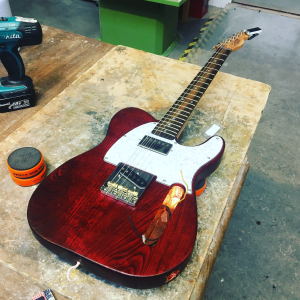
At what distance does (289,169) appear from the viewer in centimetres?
181

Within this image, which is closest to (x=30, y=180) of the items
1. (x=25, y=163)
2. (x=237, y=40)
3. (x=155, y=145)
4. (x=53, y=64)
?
(x=25, y=163)

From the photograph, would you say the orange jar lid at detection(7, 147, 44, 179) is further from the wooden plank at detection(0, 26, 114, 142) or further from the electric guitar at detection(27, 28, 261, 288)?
the wooden plank at detection(0, 26, 114, 142)

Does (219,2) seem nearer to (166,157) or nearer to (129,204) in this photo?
(166,157)

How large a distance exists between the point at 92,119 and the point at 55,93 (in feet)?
0.95

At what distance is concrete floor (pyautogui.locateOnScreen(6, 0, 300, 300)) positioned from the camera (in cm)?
134

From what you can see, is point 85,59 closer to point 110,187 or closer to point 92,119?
point 92,119

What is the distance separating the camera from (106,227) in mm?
680

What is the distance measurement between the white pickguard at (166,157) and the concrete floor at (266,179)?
2.61ft

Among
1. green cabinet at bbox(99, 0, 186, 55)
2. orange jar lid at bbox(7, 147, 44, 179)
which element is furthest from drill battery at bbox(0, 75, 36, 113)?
green cabinet at bbox(99, 0, 186, 55)

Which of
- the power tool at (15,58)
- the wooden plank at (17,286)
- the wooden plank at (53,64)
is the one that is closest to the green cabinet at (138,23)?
the wooden plank at (53,64)

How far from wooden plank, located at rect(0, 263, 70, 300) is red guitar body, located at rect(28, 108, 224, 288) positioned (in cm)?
13

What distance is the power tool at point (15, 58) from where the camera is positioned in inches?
40.2

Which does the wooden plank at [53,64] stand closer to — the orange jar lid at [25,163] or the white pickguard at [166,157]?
the orange jar lid at [25,163]

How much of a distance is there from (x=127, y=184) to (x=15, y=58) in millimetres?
730
